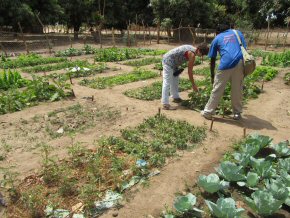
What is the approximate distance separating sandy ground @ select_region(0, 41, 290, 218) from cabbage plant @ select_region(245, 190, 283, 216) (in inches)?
33.0

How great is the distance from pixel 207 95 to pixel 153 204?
349 centimetres

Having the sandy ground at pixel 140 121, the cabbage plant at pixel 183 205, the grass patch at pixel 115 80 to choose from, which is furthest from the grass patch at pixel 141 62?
the cabbage plant at pixel 183 205

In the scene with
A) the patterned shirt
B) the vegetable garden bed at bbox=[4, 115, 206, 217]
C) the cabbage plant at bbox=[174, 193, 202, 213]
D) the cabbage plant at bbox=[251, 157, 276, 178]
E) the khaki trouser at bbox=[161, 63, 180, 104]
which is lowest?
the vegetable garden bed at bbox=[4, 115, 206, 217]

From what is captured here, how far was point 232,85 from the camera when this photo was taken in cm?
555

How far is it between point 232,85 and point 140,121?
5.43 ft

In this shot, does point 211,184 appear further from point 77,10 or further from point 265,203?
point 77,10

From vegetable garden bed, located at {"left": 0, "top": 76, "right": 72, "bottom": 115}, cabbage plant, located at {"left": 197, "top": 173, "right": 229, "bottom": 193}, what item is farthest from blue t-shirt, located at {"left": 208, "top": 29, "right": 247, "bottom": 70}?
vegetable garden bed, located at {"left": 0, "top": 76, "right": 72, "bottom": 115}

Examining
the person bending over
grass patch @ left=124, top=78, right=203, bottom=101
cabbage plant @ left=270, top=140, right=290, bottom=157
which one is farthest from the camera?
grass patch @ left=124, top=78, right=203, bottom=101

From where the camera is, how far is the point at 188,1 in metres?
20.1

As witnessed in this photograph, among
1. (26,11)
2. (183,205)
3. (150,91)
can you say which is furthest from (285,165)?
(26,11)

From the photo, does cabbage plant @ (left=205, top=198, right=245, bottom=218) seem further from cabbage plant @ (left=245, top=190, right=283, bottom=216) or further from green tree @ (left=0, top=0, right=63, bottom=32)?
green tree @ (left=0, top=0, right=63, bottom=32)

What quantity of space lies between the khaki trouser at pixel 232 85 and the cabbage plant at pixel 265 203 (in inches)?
104

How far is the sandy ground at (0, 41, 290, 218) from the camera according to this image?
141 inches

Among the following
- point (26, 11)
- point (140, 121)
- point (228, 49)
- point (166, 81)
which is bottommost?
point (140, 121)
